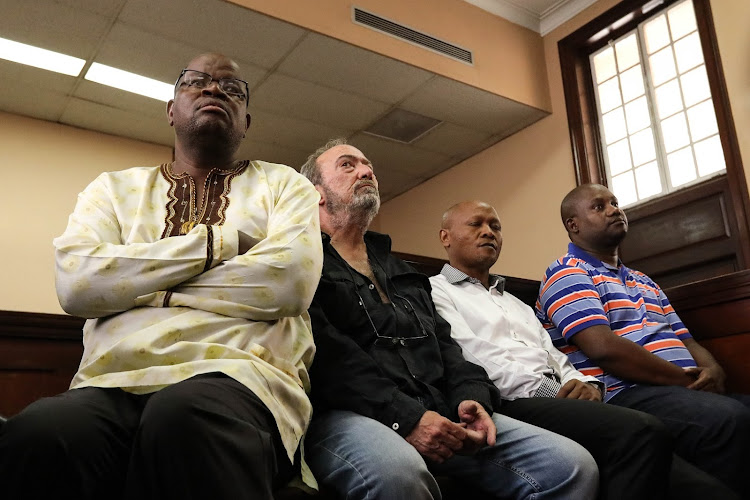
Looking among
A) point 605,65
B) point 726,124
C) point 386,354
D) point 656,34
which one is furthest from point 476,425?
point 605,65

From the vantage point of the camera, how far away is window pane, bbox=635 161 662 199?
4238mm

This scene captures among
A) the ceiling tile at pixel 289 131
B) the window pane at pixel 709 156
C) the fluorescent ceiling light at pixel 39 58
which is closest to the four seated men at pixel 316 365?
the window pane at pixel 709 156

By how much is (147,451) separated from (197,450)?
0.25 feet

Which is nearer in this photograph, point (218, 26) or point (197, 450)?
point (197, 450)

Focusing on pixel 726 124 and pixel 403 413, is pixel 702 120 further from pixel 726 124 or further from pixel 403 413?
→ pixel 403 413

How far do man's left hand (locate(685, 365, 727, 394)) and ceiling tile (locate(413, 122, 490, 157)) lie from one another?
3.23 meters

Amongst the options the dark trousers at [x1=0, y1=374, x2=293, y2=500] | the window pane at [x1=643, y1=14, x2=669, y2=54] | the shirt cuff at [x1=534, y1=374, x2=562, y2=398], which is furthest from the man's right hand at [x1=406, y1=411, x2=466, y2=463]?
A: the window pane at [x1=643, y1=14, x2=669, y2=54]

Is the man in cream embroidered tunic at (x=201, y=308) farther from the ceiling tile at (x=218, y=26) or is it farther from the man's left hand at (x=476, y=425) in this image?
the ceiling tile at (x=218, y=26)

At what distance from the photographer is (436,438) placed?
1368 mm

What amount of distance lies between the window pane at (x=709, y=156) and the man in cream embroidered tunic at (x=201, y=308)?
325cm

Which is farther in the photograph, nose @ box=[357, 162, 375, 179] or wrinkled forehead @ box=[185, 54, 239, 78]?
nose @ box=[357, 162, 375, 179]

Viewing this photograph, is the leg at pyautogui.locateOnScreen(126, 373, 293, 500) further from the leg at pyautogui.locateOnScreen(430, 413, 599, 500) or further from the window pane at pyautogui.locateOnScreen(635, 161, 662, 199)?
the window pane at pyautogui.locateOnScreen(635, 161, 662, 199)

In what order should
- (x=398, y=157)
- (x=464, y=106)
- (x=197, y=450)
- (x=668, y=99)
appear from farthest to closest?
(x=398, y=157) < (x=464, y=106) < (x=668, y=99) < (x=197, y=450)

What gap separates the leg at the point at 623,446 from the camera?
146 centimetres
